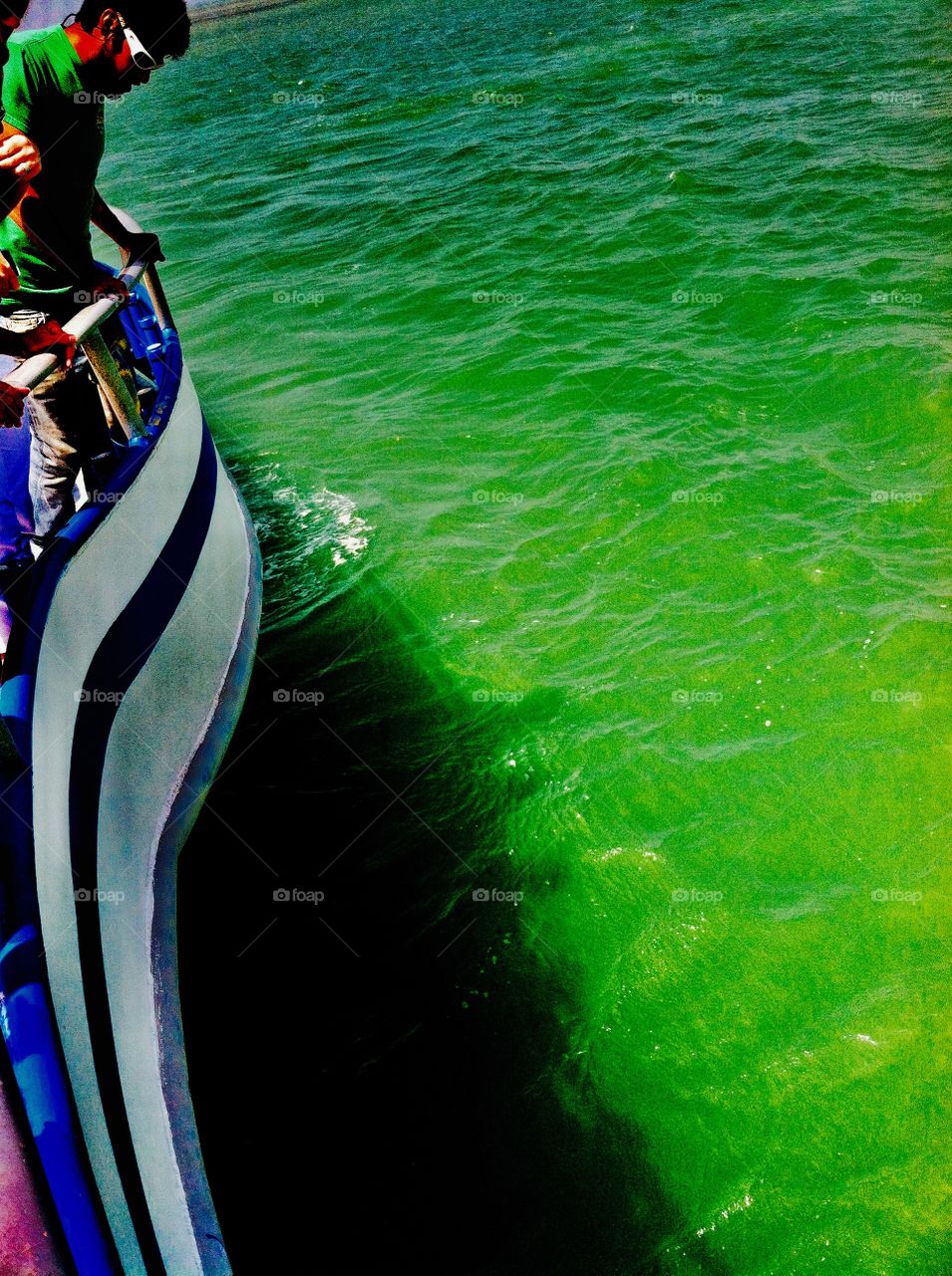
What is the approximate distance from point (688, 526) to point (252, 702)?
10.2 feet

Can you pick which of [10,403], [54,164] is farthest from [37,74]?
[10,403]

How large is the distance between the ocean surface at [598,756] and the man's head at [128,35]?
317cm

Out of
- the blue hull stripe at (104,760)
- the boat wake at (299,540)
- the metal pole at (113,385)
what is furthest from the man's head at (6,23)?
the boat wake at (299,540)

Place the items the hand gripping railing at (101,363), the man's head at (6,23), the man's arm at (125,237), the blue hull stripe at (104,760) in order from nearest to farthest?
the blue hull stripe at (104,760) → the man's head at (6,23) → the hand gripping railing at (101,363) → the man's arm at (125,237)

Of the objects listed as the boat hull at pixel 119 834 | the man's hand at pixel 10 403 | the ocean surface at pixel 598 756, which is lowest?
the ocean surface at pixel 598 756

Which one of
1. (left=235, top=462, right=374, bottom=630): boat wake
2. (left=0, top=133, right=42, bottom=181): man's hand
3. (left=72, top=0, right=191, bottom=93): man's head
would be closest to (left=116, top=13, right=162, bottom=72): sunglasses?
(left=72, top=0, right=191, bottom=93): man's head

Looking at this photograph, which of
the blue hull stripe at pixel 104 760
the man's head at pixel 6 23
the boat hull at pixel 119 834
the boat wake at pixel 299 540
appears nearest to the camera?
the boat hull at pixel 119 834

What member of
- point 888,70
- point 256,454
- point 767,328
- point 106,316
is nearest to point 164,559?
point 106,316

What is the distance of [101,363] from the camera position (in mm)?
3717

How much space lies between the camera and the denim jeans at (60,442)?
3889 millimetres

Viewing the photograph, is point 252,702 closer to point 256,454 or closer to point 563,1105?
point 563,1105

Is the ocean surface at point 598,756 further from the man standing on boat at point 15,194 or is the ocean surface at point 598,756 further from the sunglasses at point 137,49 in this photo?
the sunglasses at point 137,49

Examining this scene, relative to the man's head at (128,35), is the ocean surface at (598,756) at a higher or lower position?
lower

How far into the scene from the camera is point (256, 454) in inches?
332
